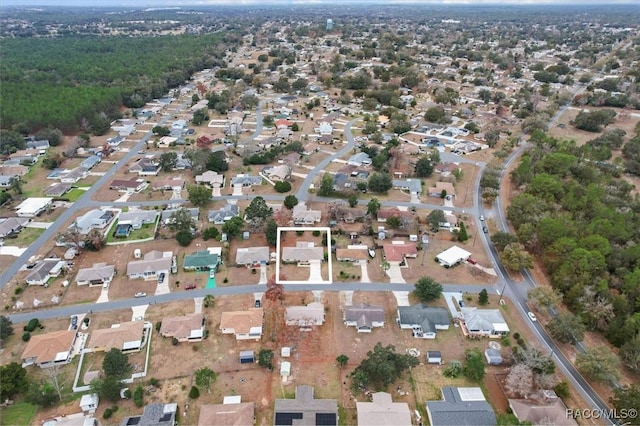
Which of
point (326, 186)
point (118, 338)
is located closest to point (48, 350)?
point (118, 338)

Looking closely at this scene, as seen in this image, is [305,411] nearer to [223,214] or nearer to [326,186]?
[223,214]

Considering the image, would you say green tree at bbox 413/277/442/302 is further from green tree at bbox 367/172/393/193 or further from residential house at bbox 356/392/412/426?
green tree at bbox 367/172/393/193

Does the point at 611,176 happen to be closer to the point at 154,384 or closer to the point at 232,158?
the point at 232,158

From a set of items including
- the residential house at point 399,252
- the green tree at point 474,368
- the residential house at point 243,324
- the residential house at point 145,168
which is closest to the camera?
the green tree at point 474,368

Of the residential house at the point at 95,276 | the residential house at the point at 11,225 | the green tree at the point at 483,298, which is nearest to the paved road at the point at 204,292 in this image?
the green tree at the point at 483,298

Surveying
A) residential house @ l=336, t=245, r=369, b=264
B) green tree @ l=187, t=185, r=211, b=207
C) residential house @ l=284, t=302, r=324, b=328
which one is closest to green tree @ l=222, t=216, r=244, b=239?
green tree @ l=187, t=185, r=211, b=207

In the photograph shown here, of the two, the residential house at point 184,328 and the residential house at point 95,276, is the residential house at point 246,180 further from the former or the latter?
the residential house at point 184,328

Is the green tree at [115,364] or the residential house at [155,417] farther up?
the green tree at [115,364]
